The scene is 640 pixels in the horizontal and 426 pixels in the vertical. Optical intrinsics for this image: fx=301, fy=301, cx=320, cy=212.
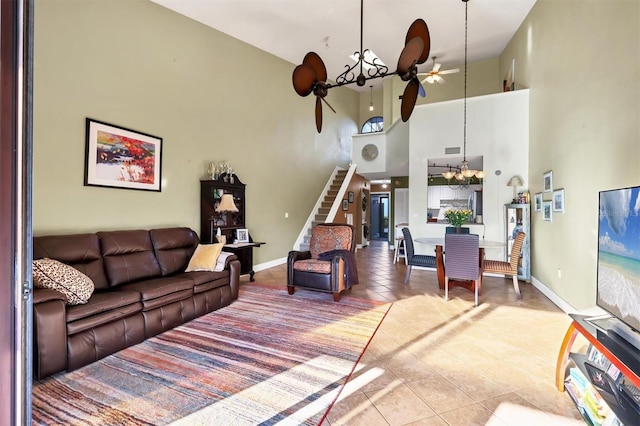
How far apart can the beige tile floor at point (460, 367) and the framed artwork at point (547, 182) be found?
1.55m

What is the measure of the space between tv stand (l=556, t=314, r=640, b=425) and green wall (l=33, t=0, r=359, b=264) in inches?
184

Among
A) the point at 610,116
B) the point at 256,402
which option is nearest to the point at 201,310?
the point at 256,402

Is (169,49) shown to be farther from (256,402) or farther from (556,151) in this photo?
(556,151)

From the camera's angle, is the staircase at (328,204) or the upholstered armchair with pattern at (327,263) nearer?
the upholstered armchair with pattern at (327,263)

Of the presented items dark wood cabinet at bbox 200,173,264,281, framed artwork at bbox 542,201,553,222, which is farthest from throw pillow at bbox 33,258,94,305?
framed artwork at bbox 542,201,553,222

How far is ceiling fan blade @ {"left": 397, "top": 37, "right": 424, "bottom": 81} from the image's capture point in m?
2.34

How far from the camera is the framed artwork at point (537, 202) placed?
4.66 metres

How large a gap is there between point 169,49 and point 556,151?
5703 millimetres

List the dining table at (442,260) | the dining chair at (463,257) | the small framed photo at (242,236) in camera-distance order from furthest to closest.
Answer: the small framed photo at (242,236) → the dining table at (442,260) → the dining chair at (463,257)

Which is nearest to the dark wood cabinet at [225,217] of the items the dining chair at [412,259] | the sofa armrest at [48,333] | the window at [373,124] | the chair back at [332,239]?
the chair back at [332,239]

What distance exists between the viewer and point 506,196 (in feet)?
18.5

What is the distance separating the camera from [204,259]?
3.81m

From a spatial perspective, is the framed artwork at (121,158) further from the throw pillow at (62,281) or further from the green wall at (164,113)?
A: the throw pillow at (62,281)

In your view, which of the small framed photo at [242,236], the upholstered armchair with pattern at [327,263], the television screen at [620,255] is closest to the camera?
the television screen at [620,255]
